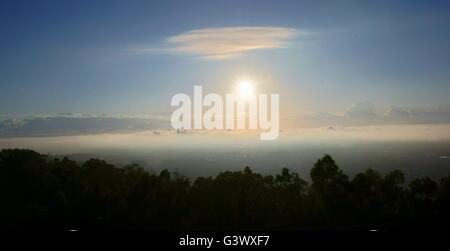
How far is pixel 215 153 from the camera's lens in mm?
7480

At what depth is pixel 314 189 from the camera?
8.51 meters

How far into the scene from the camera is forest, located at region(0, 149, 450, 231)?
25.7 ft

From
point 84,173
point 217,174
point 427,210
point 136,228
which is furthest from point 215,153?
point 427,210

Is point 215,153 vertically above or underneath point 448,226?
above

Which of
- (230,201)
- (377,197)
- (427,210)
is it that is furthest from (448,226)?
(230,201)

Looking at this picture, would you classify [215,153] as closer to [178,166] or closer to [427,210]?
[178,166]

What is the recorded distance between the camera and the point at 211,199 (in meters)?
8.23

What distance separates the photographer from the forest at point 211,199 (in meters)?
7.83

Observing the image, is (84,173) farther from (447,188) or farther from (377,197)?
(447,188)
